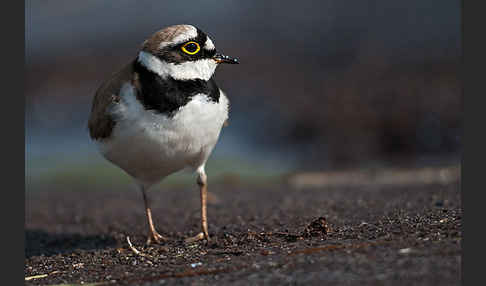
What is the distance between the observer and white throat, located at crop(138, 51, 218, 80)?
507 cm

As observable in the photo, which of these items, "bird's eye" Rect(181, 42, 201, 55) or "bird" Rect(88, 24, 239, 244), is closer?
"bird" Rect(88, 24, 239, 244)

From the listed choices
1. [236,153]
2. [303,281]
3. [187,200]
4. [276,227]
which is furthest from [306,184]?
[303,281]

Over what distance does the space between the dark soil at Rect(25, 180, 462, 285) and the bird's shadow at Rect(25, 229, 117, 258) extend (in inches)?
0.5

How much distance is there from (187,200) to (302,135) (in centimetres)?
401

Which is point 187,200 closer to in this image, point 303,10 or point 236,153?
point 236,153

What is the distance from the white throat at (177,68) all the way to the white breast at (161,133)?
217mm

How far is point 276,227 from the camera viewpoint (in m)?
5.55

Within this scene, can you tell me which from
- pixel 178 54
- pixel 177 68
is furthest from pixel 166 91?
pixel 178 54

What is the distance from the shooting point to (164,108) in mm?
4879

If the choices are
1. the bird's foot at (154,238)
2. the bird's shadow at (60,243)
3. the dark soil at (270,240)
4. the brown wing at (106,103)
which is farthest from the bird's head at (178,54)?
the bird's shadow at (60,243)

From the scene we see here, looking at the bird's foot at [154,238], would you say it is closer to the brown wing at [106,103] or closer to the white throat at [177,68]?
the brown wing at [106,103]

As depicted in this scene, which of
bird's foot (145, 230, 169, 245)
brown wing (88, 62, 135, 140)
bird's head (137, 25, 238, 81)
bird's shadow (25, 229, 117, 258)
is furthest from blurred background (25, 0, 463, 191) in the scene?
bird's head (137, 25, 238, 81)

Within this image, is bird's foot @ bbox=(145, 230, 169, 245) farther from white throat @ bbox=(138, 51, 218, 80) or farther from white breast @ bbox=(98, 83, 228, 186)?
white throat @ bbox=(138, 51, 218, 80)

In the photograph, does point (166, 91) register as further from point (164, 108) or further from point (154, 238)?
point (154, 238)
